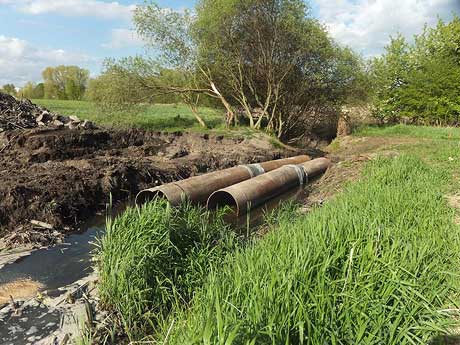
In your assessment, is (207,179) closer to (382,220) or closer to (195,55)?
(382,220)

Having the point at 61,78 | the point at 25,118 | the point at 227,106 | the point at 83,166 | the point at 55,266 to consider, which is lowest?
the point at 55,266

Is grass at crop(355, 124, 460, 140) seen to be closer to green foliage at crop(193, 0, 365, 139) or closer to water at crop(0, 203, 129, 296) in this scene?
green foliage at crop(193, 0, 365, 139)

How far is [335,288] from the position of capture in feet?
10.9

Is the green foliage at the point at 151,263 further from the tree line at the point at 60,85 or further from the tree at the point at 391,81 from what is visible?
the tree line at the point at 60,85

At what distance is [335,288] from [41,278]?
13.7 feet

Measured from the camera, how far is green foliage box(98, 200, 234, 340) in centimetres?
405

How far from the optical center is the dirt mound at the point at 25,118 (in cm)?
1403

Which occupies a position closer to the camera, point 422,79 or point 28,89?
point 422,79

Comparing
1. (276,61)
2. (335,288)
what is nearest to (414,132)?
(276,61)

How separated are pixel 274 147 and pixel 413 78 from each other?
13200mm

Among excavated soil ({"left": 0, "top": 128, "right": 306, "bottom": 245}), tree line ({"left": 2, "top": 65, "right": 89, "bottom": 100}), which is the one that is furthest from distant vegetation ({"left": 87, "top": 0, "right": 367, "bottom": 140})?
tree line ({"left": 2, "top": 65, "right": 89, "bottom": 100})

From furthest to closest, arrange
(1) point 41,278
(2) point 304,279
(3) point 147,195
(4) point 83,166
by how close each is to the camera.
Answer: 1. (4) point 83,166
2. (3) point 147,195
3. (1) point 41,278
4. (2) point 304,279

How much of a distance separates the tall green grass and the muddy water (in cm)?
156

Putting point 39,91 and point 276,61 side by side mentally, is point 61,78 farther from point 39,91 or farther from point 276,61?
point 276,61
